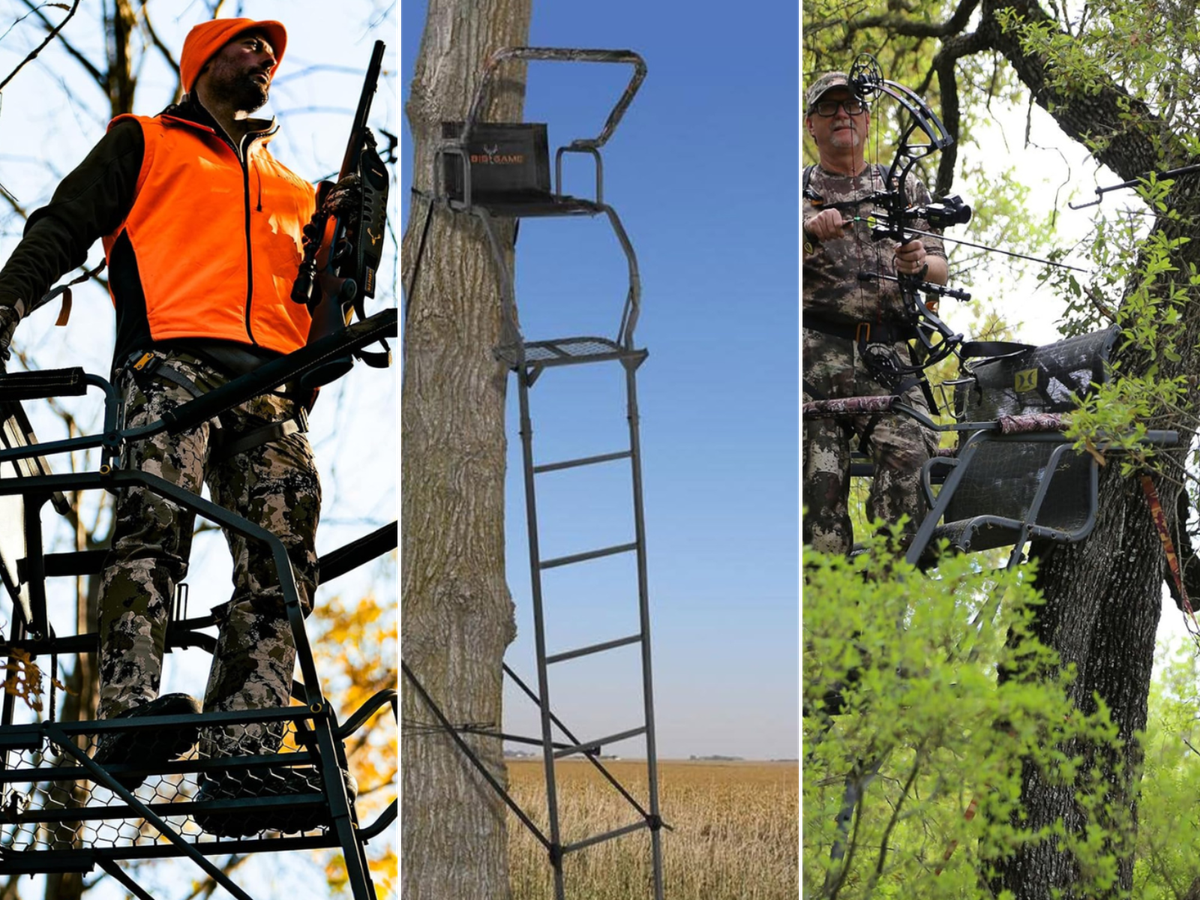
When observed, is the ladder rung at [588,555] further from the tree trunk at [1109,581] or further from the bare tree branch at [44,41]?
the bare tree branch at [44,41]

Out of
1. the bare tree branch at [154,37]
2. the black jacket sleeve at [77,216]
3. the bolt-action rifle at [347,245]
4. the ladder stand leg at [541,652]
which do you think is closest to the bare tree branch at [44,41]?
the bare tree branch at [154,37]

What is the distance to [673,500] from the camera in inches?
Answer: 140

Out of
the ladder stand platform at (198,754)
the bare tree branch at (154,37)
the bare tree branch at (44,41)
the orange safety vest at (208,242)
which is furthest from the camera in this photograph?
the bare tree branch at (154,37)

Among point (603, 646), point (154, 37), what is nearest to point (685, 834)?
point (603, 646)

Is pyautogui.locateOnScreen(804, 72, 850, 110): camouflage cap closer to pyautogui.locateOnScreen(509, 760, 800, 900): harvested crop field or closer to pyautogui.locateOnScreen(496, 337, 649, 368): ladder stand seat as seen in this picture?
pyautogui.locateOnScreen(496, 337, 649, 368): ladder stand seat

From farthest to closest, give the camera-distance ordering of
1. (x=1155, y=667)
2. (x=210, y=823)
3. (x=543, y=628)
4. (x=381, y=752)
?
1. (x=381, y=752)
2. (x=1155, y=667)
3. (x=543, y=628)
4. (x=210, y=823)

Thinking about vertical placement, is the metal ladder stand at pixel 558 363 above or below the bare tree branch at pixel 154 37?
below

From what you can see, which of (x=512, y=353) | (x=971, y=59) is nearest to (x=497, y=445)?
(x=512, y=353)

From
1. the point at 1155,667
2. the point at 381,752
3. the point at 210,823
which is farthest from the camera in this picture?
the point at 381,752

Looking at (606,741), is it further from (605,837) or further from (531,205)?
(531,205)

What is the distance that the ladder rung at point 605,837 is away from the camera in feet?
11.4

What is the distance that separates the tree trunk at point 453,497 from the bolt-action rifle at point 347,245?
0.78 ft

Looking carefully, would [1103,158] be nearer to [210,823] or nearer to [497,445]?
[497,445]

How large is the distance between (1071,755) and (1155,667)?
336 millimetres
